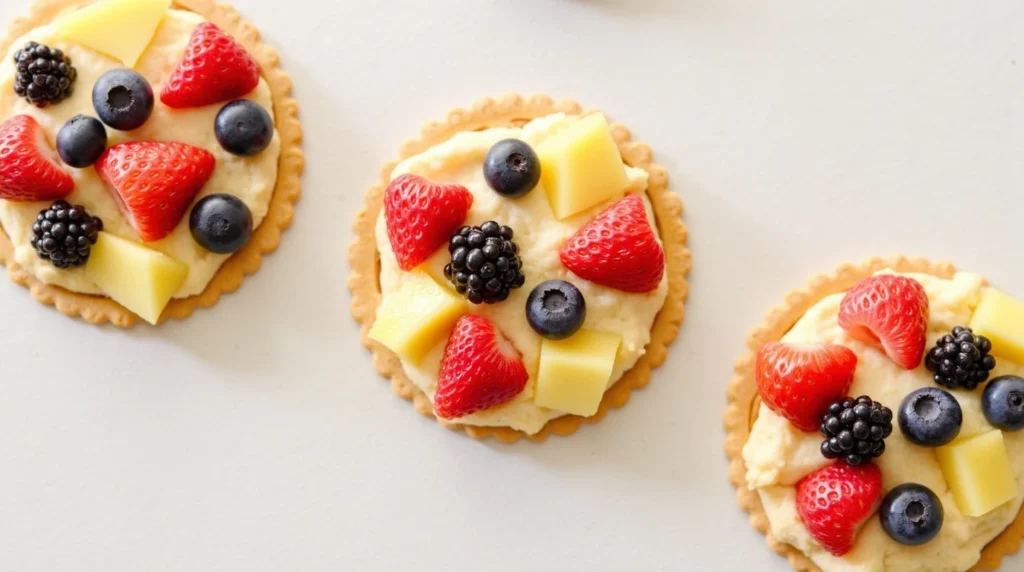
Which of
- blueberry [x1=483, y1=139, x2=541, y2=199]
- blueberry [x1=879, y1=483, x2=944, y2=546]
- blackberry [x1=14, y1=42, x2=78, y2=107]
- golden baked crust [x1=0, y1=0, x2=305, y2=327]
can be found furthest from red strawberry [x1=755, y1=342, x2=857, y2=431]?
blackberry [x1=14, y1=42, x2=78, y2=107]

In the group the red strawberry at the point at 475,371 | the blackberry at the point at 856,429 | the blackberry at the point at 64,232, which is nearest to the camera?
the blackberry at the point at 856,429

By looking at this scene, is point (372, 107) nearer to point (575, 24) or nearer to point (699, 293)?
point (575, 24)

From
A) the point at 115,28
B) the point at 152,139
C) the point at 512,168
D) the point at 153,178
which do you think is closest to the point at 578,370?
the point at 512,168

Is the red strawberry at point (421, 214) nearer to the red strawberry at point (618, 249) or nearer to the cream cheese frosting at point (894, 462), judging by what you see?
the red strawberry at point (618, 249)

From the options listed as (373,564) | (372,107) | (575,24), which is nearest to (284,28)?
(372,107)

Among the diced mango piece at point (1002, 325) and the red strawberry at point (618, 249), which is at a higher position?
the diced mango piece at point (1002, 325)

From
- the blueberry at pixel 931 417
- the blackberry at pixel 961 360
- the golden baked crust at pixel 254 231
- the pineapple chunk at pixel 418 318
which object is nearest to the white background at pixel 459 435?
the golden baked crust at pixel 254 231
